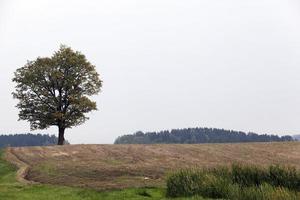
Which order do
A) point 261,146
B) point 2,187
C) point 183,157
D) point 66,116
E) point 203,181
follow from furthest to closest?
point 66,116 → point 261,146 → point 183,157 → point 2,187 → point 203,181

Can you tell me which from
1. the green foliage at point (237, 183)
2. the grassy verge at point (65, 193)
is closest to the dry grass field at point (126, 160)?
the grassy verge at point (65, 193)

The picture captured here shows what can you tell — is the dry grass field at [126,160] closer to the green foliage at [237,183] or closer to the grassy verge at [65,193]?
the grassy verge at [65,193]

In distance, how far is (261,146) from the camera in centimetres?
5656

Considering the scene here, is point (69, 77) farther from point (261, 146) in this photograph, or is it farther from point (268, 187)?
point (268, 187)

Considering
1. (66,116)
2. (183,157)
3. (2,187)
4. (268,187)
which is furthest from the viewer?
(66,116)

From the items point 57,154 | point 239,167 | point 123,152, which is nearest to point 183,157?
point 123,152

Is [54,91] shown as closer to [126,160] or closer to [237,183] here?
[126,160]

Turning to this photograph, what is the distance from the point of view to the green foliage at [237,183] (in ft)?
79.3

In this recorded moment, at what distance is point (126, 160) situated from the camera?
141ft

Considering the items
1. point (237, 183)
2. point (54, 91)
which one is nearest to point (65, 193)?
point (237, 183)

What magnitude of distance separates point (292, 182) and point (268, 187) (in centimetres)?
393

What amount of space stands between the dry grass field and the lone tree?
833 cm

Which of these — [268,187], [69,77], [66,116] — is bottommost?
[268,187]

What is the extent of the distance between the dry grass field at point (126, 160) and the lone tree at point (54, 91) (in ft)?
27.3
